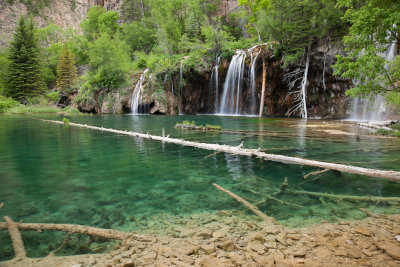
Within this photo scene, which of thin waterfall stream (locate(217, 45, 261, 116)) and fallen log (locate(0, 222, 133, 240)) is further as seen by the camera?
thin waterfall stream (locate(217, 45, 261, 116))

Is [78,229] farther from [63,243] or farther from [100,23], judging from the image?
[100,23]

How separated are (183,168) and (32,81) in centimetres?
4641

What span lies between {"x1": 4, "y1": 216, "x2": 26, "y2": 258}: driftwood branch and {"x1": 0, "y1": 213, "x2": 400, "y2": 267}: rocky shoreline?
0.10 meters

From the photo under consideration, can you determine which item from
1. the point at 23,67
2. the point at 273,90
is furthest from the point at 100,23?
the point at 273,90

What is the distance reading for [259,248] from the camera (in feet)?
7.71

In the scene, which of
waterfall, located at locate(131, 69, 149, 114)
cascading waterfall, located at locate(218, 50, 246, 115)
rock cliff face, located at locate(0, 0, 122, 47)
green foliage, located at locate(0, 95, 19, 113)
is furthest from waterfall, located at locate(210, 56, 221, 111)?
rock cliff face, located at locate(0, 0, 122, 47)

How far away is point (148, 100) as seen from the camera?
3112 centimetres

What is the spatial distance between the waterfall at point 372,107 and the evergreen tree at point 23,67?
157 feet

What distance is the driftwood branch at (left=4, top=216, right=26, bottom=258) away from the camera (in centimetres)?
230

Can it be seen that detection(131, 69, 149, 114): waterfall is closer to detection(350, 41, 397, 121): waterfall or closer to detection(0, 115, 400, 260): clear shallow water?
detection(0, 115, 400, 260): clear shallow water

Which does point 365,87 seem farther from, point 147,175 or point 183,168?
point 147,175

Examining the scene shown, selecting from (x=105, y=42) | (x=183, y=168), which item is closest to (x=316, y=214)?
(x=183, y=168)

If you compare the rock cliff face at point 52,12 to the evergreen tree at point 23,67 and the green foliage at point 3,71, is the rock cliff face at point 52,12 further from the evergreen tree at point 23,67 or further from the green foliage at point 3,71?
the evergreen tree at point 23,67

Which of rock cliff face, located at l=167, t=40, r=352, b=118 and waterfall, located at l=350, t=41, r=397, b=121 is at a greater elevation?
rock cliff face, located at l=167, t=40, r=352, b=118
